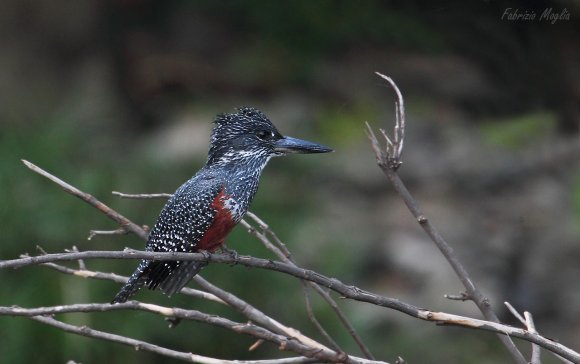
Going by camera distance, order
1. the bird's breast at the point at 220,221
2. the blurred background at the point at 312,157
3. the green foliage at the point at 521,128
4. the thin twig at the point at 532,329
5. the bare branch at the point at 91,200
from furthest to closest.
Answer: the blurred background at the point at 312,157, the green foliage at the point at 521,128, the bird's breast at the point at 220,221, the bare branch at the point at 91,200, the thin twig at the point at 532,329

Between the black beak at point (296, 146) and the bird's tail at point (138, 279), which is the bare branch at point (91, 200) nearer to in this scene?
the bird's tail at point (138, 279)

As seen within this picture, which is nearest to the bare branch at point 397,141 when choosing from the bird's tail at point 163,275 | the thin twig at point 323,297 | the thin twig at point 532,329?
the thin twig at point 323,297

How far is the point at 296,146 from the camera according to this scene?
→ 322cm

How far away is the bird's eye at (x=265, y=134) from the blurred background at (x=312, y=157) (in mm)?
1140

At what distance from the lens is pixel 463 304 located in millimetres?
6238

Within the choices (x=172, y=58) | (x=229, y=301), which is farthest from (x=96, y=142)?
(x=229, y=301)

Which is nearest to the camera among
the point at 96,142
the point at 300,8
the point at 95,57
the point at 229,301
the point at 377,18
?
the point at 229,301

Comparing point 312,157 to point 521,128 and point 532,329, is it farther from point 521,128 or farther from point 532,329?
point 532,329

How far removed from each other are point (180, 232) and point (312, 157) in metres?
3.59

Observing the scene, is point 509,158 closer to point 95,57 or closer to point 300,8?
point 300,8

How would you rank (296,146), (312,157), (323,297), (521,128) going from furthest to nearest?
(312,157) → (521,128) → (296,146) → (323,297)

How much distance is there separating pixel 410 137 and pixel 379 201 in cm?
52

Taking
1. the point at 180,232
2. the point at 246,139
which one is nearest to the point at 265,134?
the point at 246,139

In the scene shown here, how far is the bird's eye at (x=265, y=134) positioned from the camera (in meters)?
3.33
